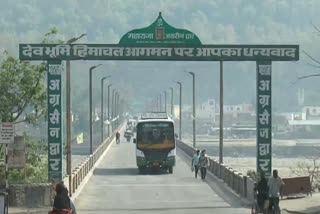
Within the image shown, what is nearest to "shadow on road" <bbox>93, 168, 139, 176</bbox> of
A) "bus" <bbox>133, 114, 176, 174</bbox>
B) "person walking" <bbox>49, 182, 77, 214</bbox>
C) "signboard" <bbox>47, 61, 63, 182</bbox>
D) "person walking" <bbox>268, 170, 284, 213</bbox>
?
"bus" <bbox>133, 114, 176, 174</bbox>

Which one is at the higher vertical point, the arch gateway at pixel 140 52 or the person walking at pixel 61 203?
the arch gateway at pixel 140 52

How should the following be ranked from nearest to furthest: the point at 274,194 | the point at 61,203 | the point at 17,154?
the point at 61,203
the point at 274,194
the point at 17,154

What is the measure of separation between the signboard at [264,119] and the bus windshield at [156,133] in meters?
18.3

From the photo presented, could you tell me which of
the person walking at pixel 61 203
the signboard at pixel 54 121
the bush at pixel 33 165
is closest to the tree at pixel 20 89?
the bush at pixel 33 165

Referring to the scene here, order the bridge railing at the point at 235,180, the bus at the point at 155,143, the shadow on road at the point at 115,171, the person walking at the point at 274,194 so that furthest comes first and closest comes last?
the shadow on road at the point at 115,171
the bus at the point at 155,143
the bridge railing at the point at 235,180
the person walking at the point at 274,194

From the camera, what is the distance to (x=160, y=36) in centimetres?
2658

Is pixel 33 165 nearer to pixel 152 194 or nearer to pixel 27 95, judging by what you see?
pixel 27 95

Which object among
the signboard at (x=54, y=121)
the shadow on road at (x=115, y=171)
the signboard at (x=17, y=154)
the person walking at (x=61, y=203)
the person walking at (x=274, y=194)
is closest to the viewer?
the person walking at (x=61, y=203)

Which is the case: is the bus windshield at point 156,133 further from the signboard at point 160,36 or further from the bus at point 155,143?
the signboard at point 160,36

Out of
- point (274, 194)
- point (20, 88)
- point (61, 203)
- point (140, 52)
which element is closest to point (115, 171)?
point (20, 88)

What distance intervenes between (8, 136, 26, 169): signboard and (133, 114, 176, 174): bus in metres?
21.3

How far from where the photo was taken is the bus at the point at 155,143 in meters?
45.6

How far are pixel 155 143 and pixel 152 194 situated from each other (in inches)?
542

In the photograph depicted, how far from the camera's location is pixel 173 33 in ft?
87.2
